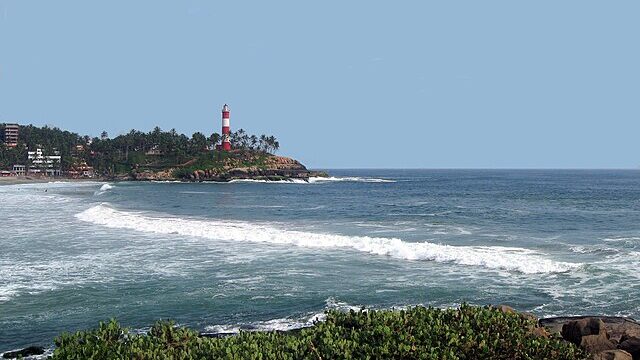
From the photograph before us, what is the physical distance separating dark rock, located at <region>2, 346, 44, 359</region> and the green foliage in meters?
4.12

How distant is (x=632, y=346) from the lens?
13.6m

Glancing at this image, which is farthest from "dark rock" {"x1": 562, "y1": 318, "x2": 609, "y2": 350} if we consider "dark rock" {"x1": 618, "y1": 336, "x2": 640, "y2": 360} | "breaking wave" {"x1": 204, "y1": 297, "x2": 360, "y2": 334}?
"breaking wave" {"x1": 204, "y1": 297, "x2": 360, "y2": 334}

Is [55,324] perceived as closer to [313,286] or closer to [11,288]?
[11,288]

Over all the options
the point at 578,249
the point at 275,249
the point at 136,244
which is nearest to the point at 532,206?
the point at 578,249

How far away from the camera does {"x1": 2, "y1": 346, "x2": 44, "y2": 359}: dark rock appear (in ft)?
49.5

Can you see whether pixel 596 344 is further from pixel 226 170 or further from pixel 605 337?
pixel 226 170

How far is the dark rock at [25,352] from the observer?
15.1 meters

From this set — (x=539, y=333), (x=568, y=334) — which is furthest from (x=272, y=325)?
(x=568, y=334)

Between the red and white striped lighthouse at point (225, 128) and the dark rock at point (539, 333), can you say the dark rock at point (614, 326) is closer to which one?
the dark rock at point (539, 333)

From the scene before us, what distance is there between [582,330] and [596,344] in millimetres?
663

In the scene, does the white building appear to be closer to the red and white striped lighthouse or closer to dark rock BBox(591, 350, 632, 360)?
the red and white striped lighthouse

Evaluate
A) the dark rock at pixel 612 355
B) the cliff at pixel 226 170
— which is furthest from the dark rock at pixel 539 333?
the cliff at pixel 226 170

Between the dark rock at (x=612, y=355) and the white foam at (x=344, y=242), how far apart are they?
14094 mm

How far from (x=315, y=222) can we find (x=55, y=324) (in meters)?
33.8
